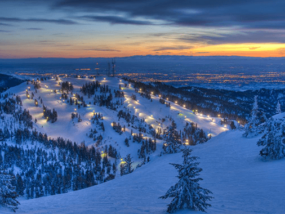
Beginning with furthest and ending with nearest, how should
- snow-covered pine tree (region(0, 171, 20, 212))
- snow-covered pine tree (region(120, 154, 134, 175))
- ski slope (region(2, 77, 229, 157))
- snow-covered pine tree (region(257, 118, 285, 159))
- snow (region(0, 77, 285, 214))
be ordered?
ski slope (region(2, 77, 229, 157))
snow-covered pine tree (region(120, 154, 134, 175))
snow-covered pine tree (region(257, 118, 285, 159))
snow-covered pine tree (region(0, 171, 20, 212))
snow (region(0, 77, 285, 214))

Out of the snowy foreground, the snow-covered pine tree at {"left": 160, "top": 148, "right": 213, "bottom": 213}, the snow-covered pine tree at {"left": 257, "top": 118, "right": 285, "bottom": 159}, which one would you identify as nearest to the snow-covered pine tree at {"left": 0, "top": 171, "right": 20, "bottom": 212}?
the snowy foreground

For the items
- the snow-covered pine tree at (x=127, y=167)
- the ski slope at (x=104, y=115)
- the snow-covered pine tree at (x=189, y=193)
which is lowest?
the snow-covered pine tree at (x=127, y=167)

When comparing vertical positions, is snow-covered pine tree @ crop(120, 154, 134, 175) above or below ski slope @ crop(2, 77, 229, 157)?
below

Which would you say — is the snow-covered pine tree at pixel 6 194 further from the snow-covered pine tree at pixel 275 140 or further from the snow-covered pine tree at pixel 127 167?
the snow-covered pine tree at pixel 127 167

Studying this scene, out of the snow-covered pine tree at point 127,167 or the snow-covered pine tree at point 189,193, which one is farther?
the snow-covered pine tree at point 127,167

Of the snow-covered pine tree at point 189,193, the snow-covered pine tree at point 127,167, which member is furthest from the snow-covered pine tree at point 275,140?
the snow-covered pine tree at point 127,167

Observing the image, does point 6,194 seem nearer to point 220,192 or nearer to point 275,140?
point 220,192

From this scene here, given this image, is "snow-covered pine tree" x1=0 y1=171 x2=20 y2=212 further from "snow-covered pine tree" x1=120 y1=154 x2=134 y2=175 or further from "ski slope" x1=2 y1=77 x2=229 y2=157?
"ski slope" x1=2 y1=77 x2=229 y2=157

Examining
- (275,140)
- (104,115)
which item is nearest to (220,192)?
(275,140)

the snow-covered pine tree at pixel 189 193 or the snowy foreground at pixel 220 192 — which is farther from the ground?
the snow-covered pine tree at pixel 189 193
